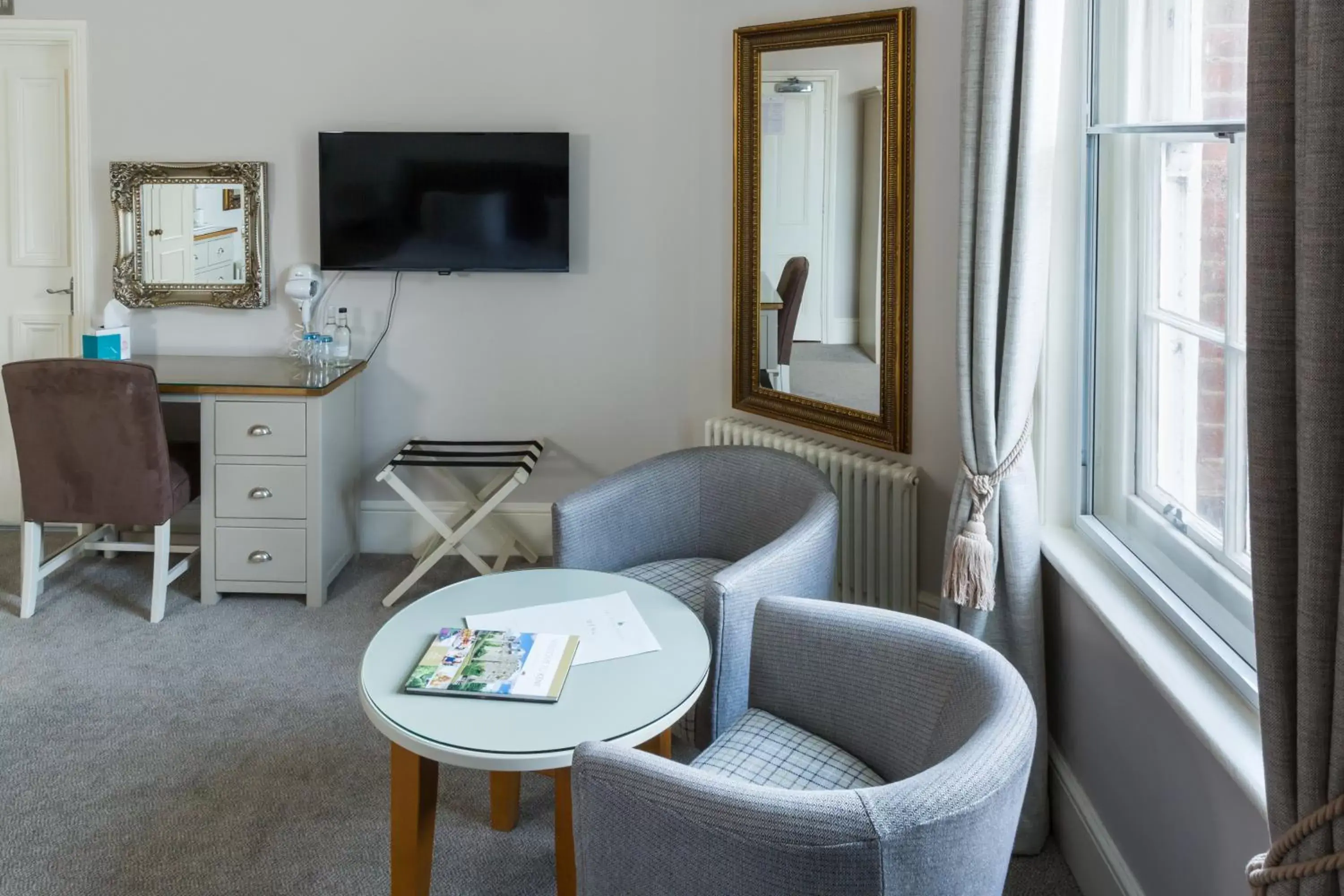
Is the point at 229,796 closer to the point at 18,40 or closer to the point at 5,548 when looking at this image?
the point at 5,548

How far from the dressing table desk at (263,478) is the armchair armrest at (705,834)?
2.54 m

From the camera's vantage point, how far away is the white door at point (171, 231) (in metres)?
4.36

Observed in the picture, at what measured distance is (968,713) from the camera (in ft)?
5.81

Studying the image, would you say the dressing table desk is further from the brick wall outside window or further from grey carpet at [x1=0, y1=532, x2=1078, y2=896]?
the brick wall outside window

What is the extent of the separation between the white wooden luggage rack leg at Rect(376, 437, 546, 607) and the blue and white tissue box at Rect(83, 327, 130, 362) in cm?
104

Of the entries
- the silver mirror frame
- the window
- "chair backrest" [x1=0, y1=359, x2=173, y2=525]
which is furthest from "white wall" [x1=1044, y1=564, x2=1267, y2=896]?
the silver mirror frame

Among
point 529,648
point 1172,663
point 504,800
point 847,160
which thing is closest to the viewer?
point 1172,663

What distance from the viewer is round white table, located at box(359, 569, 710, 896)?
191 centimetres

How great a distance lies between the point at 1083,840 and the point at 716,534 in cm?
126

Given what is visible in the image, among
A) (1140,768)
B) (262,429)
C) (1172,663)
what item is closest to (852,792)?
(1172,663)

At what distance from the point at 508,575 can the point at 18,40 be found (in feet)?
10.9

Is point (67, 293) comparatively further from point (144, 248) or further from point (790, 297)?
point (790, 297)

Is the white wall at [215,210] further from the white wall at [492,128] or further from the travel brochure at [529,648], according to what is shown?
the travel brochure at [529,648]

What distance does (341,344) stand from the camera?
4340mm
